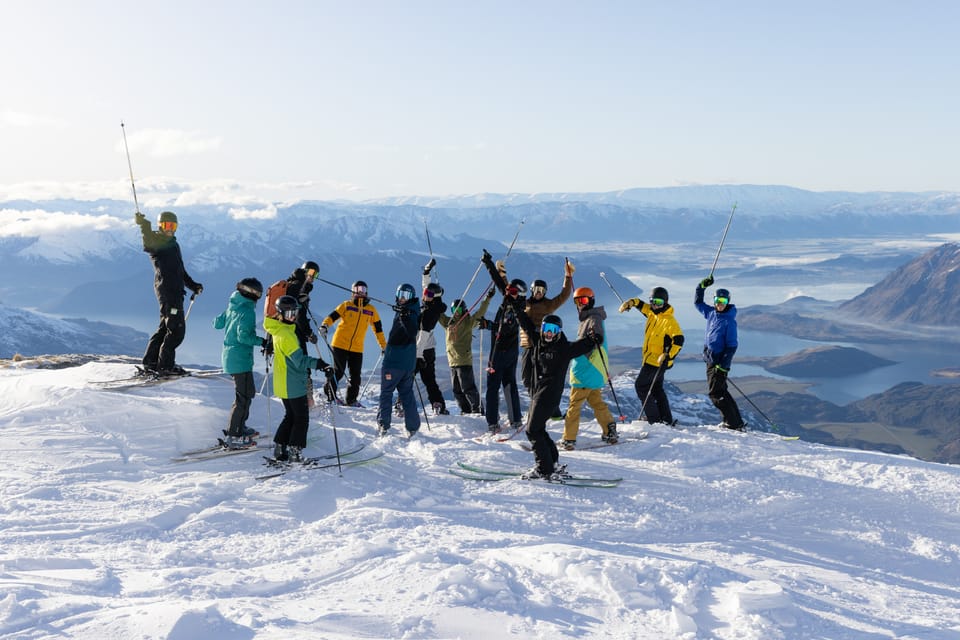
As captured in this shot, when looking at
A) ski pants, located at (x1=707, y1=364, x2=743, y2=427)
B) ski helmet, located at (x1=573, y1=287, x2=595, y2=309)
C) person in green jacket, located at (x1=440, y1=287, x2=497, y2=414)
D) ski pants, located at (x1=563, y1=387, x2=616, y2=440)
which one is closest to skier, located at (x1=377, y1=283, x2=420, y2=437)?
person in green jacket, located at (x1=440, y1=287, x2=497, y2=414)

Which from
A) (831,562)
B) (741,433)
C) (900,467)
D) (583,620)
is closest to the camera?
(583,620)

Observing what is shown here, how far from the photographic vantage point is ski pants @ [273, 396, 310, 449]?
8289mm

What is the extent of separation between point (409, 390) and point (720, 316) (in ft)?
16.6

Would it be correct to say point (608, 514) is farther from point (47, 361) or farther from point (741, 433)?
point (47, 361)

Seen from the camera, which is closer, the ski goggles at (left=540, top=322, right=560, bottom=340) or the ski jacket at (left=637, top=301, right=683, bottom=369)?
the ski goggles at (left=540, top=322, right=560, bottom=340)


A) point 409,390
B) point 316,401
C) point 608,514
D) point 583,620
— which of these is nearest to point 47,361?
point 316,401

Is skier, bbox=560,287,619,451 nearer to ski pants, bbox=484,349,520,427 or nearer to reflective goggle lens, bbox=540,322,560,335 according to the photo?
reflective goggle lens, bbox=540,322,560,335

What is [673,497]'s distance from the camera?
816cm

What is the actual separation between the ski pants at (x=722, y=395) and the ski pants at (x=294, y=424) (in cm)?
627

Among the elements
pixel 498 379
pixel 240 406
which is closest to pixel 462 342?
pixel 498 379

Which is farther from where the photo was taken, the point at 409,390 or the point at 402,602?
the point at 409,390

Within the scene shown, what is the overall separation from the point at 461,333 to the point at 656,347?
3066mm

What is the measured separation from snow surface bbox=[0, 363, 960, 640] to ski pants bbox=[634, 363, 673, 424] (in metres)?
0.55

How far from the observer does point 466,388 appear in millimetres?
11562
